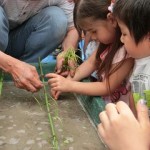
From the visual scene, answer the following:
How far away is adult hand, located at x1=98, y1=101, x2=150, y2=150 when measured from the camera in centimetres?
85

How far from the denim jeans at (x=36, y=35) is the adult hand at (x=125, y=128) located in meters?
1.14

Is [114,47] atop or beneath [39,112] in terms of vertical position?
atop

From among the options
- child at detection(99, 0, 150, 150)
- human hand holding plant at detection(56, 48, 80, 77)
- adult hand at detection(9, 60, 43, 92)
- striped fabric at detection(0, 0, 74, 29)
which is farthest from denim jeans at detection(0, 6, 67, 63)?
child at detection(99, 0, 150, 150)

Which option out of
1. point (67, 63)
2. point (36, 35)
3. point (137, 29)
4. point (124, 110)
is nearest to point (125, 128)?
point (124, 110)

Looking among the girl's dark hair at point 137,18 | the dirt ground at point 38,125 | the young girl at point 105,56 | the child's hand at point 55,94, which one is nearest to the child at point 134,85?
the girl's dark hair at point 137,18

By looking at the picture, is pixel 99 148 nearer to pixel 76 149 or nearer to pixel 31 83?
pixel 76 149

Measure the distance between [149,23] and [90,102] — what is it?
0.51 meters

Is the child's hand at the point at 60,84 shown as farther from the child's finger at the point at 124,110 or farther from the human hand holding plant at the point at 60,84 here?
the child's finger at the point at 124,110

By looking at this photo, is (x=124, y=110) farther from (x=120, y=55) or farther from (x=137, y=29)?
(x=120, y=55)

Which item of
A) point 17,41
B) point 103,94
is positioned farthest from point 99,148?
point 17,41

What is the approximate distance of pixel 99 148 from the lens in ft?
4.20

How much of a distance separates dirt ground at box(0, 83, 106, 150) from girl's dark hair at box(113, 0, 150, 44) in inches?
16.5

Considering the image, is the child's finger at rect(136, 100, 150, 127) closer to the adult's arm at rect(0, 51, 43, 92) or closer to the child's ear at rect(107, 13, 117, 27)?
the child's ear at rect(107, 13, 117, 27)

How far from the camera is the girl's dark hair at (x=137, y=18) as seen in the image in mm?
1224
